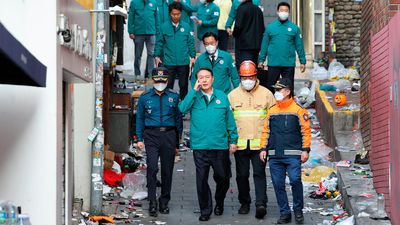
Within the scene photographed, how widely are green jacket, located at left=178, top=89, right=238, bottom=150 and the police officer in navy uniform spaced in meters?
0.29

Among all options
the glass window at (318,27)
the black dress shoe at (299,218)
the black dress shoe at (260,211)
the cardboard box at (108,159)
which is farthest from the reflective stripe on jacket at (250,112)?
the glass window at (318,27)

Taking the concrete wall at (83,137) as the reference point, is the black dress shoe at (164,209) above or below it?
below

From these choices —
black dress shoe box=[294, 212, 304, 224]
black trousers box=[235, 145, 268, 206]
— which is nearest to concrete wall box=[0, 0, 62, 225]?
black dress shoe box=[294, 212, 304, 224]

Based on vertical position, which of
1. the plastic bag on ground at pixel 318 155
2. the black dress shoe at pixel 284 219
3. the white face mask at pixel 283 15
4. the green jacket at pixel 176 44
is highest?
the white face mask at pixel 283 15

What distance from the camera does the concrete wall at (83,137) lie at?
14812mm

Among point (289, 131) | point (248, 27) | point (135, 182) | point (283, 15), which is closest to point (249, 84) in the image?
point (289, 131)

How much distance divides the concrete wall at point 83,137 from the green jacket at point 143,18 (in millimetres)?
6922

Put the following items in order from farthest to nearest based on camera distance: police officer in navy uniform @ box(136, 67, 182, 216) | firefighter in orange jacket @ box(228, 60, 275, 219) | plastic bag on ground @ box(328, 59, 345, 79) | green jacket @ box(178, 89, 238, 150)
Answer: plastic bag on ground @ box(328, 59, 345, 79)
police officer in navy uniform @ box(136, 67, 182, 216)
firefighter in orange jacket @ box(228, 60, 275, 219)
green jacket @ box(178, 89, 238, 150)

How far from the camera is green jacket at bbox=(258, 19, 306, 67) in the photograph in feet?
61.9

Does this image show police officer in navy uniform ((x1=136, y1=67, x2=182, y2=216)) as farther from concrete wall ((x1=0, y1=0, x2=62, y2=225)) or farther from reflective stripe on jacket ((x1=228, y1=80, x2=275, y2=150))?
concrete wall ((x1=0, y1=0, x2=62, y2=225))

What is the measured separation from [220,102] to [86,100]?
68.0 inches

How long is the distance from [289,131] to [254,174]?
36.2 inches

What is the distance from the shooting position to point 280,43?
18859mm

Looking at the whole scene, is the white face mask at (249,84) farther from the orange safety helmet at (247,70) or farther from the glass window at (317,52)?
the glass window at (317,52)
